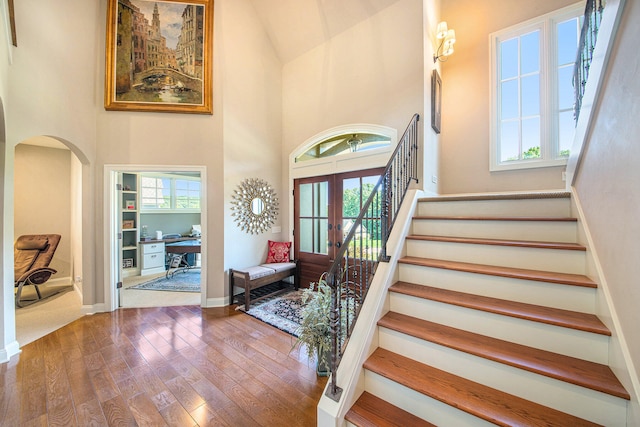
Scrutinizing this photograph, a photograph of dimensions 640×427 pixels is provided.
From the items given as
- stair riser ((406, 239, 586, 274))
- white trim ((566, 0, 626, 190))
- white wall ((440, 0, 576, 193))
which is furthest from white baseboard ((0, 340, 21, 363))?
white wall ((440, 0, 576, 193))

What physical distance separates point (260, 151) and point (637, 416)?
15.4 ft

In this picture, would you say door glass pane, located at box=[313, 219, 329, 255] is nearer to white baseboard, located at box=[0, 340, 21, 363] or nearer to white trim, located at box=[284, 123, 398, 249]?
white trim, located at box=[284, 123, 398, 249]

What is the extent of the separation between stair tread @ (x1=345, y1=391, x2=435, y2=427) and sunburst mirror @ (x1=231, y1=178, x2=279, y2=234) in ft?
10.6

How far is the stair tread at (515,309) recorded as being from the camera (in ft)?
4.27

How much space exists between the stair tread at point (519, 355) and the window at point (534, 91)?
9.13 feet

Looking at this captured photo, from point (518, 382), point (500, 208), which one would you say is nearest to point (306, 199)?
point (500, 208)

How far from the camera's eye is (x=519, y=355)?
133 cm

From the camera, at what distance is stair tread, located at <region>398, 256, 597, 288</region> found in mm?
1475

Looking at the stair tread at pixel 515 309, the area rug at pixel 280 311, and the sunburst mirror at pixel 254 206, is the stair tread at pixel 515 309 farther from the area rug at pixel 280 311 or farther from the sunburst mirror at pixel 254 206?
the sunburst mirror at pixel 254 206

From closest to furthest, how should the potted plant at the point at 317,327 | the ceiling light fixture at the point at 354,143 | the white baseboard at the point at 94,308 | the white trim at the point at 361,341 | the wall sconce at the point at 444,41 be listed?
the white trim at the point at 361,341
the potted plant at the point at 317,327
the wall sconce at the point at 444,41
the white baseboard at the point at 94,308
the ceiling light fixture at the point at 354,143

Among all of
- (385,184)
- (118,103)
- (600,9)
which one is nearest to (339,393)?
(385,184)

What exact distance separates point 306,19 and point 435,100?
2647 millimetres

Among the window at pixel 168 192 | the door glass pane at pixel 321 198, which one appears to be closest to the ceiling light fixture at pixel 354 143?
the door glass pane at pixel 321 198

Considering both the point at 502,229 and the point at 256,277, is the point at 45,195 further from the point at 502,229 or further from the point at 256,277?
the point at 502,229
